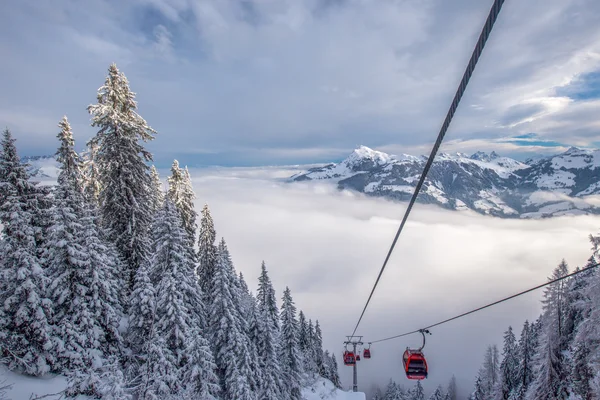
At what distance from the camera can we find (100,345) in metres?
17.9

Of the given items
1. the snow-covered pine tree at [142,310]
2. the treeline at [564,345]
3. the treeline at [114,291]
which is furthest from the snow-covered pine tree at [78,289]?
the treeline at [564,345]

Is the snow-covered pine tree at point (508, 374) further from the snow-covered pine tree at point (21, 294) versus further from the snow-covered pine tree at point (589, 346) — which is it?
the snow-covered pine tree at point (21, 294)

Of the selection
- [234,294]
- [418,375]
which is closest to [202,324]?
[234,294]

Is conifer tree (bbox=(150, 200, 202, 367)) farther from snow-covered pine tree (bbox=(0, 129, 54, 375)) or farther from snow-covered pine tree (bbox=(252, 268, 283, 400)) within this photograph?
snow-covered pine tree (bbox=(252, 268, 283, 400))

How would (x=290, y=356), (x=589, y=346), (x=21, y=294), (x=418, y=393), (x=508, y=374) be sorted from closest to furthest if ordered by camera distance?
(x=21, y=294), (x=589, y=346), (x=290, y=356), (x=508, y=374), (x=418, y=393)

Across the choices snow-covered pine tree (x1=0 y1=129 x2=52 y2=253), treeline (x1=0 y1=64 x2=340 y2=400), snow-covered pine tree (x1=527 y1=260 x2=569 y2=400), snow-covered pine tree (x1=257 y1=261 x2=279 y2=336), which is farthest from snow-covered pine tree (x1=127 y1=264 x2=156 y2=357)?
snow-covered pine tree (x1=527 y1=260 x2=569 y2=400)

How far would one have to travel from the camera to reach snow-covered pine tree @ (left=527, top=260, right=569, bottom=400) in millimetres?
23922

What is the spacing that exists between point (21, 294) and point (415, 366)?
21.1m

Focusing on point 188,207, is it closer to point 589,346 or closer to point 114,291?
point 114,291

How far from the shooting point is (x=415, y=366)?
52.2 feet

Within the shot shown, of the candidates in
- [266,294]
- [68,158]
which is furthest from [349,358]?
[68,158]

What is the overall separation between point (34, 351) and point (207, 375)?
9.37m

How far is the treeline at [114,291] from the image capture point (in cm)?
1595

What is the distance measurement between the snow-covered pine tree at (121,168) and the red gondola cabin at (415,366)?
2004cm
